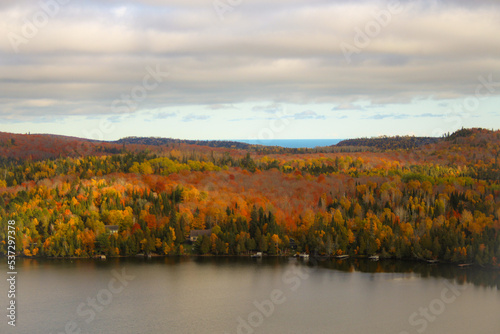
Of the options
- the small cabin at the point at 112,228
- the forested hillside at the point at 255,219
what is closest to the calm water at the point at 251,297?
the forested hillside at the point at 255,219

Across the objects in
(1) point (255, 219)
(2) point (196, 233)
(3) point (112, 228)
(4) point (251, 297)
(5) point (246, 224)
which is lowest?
(4) point (251, 297)

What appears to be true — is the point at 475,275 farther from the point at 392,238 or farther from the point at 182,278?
the point at 182,278

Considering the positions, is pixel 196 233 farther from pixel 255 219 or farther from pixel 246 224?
pixel 255 219

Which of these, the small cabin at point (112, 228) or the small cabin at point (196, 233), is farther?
the small cabin at point (196, 233)

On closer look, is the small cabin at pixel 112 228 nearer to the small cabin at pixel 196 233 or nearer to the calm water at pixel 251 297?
the calm water at pixel 251 297

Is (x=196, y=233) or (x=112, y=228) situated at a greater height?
(x=112, y=228)

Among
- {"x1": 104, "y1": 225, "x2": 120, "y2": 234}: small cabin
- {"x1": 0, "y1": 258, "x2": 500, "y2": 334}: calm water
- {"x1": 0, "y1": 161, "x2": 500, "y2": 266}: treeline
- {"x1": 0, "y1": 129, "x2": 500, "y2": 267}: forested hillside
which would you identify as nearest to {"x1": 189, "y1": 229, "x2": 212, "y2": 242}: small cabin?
{"x1": 0, "y1": 161, "x2": 500, "y2": 266}: treeline

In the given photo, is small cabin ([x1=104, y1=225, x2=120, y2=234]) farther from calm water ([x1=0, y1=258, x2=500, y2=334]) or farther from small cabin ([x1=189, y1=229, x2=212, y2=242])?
small cabin ([x1=189, y1=229, x2=212, y2=242])

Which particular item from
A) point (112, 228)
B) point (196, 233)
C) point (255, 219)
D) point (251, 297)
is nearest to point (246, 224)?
point (255, 219)

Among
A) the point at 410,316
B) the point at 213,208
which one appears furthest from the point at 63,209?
the point at 410,316
